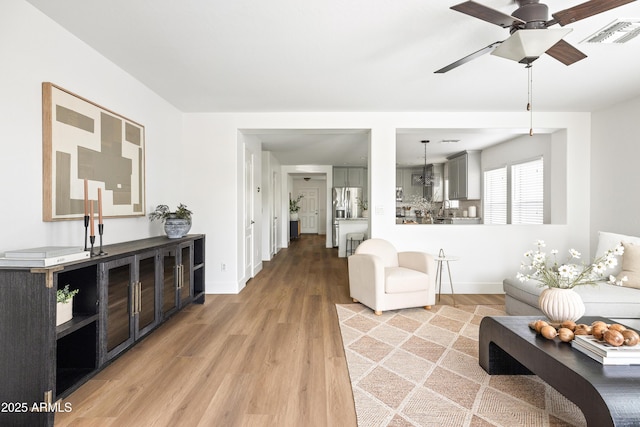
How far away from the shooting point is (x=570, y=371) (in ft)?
4.88

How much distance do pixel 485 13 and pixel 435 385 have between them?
7.29ft

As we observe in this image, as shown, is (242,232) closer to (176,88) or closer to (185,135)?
(185,135)

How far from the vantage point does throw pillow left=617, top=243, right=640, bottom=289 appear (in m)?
2.84

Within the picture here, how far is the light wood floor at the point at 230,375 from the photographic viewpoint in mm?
1750

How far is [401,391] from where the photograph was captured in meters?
1.97

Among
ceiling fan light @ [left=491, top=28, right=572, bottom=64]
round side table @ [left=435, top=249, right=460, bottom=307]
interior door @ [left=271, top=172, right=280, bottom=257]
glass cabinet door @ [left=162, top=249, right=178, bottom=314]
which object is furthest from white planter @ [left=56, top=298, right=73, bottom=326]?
interior door @ [left=271, top=172, right=280, bottom=257]

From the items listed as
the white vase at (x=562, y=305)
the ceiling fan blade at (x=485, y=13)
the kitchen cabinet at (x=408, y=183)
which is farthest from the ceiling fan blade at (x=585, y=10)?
the kitchen cabinet at (x=408, y=183)

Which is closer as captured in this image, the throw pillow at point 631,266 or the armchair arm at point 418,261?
the throw pillow at point 631,266

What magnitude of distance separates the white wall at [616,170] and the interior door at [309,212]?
9.57 metres

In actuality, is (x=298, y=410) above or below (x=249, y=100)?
below

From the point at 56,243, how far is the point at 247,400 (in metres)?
1.70

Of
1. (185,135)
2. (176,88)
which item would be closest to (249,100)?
(176,88)

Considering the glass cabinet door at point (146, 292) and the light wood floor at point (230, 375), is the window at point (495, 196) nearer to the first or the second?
the light wood floor at point (230, 375)

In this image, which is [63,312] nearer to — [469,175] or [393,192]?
Answer: [393,192]
